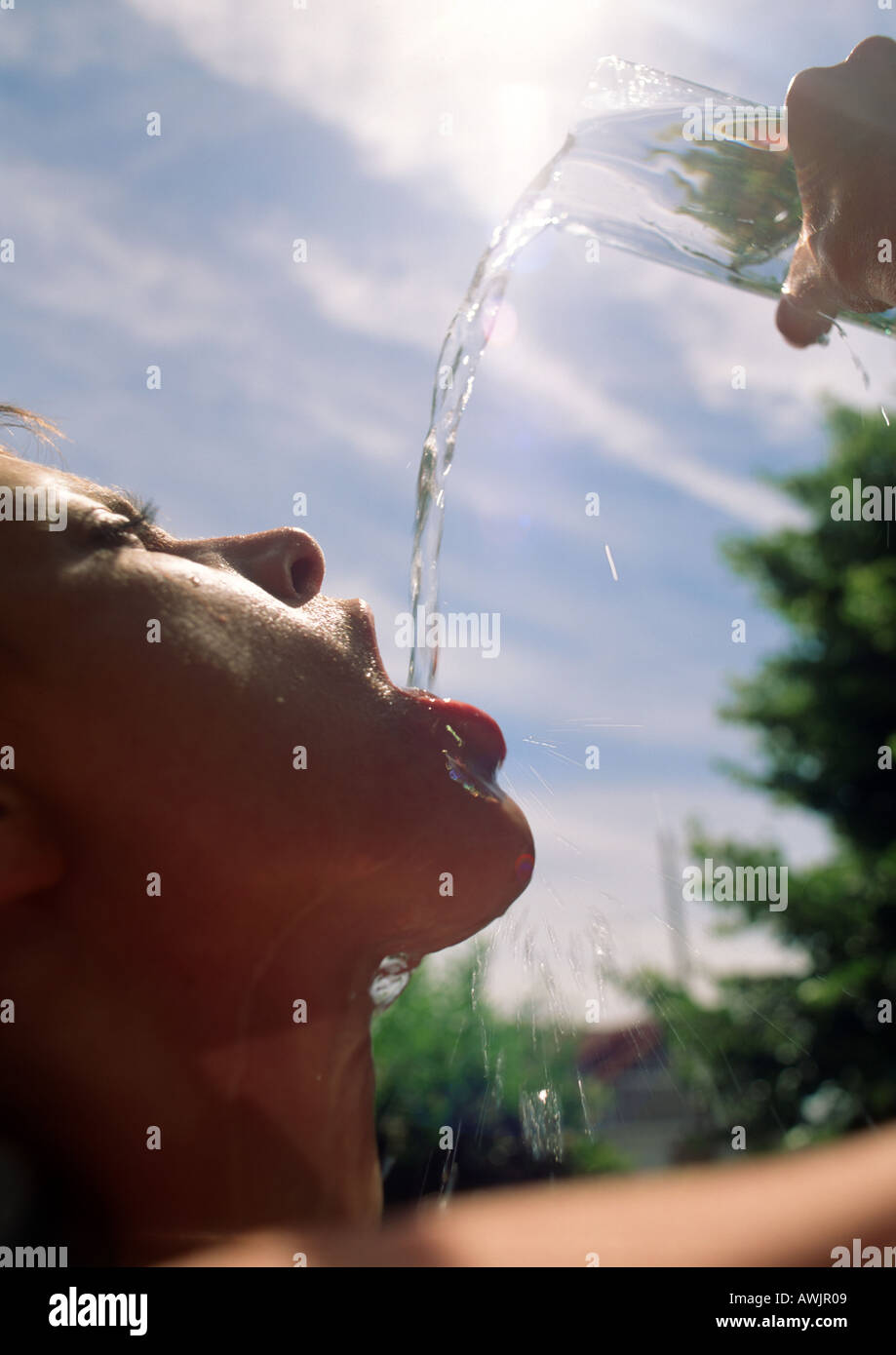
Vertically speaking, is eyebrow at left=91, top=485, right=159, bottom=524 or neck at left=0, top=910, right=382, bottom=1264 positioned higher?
eyebrow at left=91, top=485, right=159, bottom=524

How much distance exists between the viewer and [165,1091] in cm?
144

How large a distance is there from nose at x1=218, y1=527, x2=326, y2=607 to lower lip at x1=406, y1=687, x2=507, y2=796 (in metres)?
0.28

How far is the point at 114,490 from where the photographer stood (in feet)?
5.73

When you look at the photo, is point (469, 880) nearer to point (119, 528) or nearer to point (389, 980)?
point (389, 980)

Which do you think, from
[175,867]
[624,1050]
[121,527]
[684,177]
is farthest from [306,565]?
[624,1050]

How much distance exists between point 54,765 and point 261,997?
480mm

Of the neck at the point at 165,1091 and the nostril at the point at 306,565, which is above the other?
the nostril at the point at 306,565

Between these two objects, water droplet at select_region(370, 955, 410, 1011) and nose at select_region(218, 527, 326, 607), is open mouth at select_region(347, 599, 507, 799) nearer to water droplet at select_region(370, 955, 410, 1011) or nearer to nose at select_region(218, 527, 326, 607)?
nose at select_region(218, 527, 326, 607)

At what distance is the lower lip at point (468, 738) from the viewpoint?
1.75 m

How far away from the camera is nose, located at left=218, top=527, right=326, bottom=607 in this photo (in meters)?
1.75

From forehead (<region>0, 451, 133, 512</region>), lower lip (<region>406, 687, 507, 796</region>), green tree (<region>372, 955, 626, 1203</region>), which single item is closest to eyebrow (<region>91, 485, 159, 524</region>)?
forehead (<region>0, 451, 133, 512</region>)

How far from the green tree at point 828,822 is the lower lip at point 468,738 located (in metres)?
6.12

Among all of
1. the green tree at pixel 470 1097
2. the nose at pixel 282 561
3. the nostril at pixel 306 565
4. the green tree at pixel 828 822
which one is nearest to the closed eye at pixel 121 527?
the nose at pixel 282 561

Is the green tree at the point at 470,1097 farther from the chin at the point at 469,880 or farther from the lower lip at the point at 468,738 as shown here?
the lower lip at the point at 468,738
